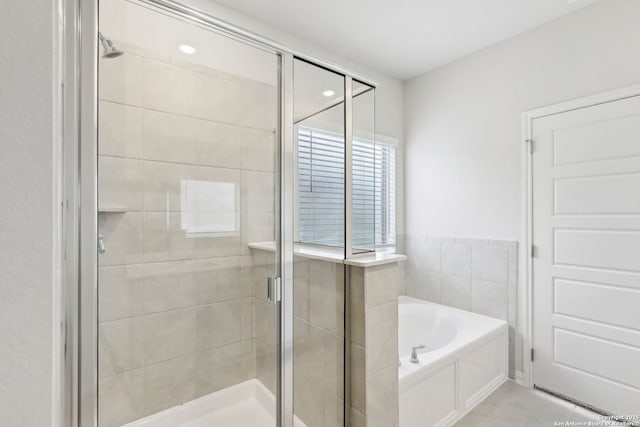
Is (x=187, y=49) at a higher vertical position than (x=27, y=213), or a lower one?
higher

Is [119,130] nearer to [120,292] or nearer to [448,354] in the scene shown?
[120,292]

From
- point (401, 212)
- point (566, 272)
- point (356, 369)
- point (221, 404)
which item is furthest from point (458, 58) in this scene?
point (221, 404)

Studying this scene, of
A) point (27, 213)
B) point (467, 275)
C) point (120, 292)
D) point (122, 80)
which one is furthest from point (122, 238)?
point (467, 275)

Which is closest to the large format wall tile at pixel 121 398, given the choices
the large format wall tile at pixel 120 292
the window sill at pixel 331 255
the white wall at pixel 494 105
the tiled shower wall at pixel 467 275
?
the large format wall tile at pixel 120 292

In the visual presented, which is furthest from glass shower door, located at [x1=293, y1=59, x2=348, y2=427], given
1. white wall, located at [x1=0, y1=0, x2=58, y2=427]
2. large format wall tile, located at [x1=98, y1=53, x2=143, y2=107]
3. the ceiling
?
the ceiling

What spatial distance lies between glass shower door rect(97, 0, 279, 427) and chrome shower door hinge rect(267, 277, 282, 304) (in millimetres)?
65

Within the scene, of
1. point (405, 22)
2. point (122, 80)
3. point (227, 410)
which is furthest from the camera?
point (405, 22)

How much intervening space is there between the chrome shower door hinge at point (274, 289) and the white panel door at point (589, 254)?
79.6 inches

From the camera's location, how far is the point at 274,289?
1.38 metres

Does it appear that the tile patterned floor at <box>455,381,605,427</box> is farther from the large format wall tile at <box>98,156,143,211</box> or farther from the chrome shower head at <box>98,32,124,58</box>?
the chrome shower head at <box>98,32,124,58</box>

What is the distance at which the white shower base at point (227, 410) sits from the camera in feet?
4.83

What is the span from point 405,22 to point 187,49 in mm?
1663

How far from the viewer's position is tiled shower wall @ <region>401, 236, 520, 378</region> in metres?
2.42

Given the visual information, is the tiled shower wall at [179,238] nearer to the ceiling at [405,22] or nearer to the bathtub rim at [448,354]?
the bathtub rim at [448,354]
